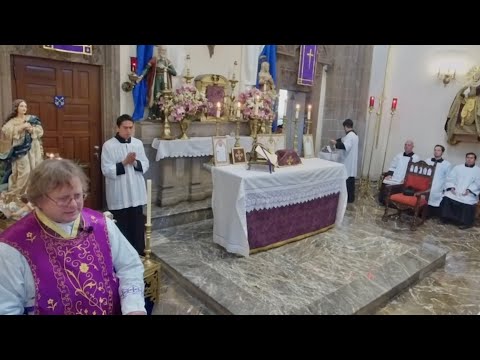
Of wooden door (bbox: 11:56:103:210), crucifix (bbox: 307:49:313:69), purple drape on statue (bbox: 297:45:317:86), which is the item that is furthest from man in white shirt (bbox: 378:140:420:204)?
wooden door (bbox: 11:56:103:210)

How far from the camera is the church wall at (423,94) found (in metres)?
7.50

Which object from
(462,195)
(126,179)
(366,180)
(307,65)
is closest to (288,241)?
(126,179)

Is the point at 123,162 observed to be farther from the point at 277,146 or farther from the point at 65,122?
the point at 277,146

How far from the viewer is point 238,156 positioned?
191 inches

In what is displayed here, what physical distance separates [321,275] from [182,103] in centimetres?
311

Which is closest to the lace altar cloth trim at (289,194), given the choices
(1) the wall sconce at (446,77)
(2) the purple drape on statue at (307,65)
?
(2) the purple drape on statue at (307,65)

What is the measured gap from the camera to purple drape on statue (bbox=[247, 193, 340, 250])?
440 centimetres

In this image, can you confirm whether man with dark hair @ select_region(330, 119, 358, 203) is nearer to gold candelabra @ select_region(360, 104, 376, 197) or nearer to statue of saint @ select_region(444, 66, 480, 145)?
gold candelabra @ select_region(360, 104, 376, 197)

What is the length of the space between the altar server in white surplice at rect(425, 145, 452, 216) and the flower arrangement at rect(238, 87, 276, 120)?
3277 millimetres

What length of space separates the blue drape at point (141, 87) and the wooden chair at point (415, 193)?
14.2 feet

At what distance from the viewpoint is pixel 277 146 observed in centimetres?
598

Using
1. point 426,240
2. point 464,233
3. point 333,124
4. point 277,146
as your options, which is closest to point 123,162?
point 277,146

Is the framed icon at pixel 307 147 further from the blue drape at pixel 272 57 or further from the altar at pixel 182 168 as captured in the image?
the blue drape at pixel 272 57

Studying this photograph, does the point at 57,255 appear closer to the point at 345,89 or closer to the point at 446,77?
the point at 446,77
